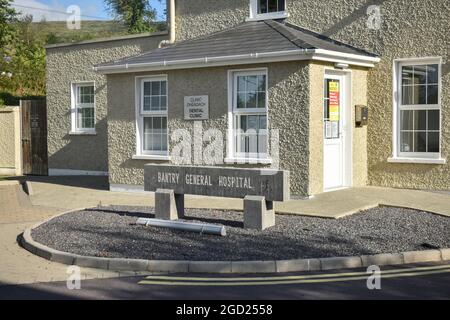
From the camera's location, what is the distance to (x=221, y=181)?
977cm

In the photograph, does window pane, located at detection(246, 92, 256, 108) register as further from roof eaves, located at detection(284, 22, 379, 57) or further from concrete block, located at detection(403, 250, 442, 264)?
concrete block, located at detection(403, 250, 442, 264)

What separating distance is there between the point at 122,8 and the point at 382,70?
33.0m

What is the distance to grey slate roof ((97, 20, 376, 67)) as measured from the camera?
40.8ft

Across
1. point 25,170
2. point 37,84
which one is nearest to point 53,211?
point 25,170

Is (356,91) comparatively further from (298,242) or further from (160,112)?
(298,242)

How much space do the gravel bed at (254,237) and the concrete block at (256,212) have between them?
0.43 ft

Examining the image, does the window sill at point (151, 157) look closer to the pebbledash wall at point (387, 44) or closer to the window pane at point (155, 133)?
the window pane at point (155, 133)

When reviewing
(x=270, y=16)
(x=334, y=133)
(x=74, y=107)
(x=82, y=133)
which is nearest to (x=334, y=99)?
(x=334, y=133)

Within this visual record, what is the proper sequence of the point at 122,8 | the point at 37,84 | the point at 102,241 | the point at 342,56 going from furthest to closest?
the point at 122,8 < the point at 37,84 < the point at 342,56 < the point at 102,241

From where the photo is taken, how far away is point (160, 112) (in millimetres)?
14125

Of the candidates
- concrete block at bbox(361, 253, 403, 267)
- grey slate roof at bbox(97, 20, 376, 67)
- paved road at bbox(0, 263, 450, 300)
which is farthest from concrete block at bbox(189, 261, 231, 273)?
grey slate roof at bbox(97, 20, 376, 67)

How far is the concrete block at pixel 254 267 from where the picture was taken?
7484 mm

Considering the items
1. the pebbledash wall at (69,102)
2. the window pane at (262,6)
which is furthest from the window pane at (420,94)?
the pebbledash wall at (69,102)
